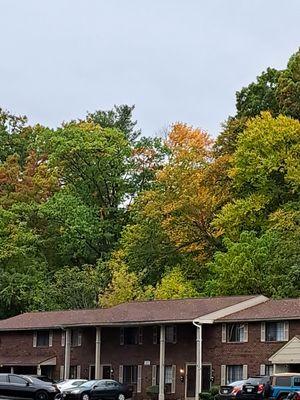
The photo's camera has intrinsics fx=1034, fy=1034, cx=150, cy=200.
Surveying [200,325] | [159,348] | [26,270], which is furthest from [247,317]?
[26,270]

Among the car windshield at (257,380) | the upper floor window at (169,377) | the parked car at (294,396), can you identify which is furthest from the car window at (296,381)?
the upper floor window at (169,377)

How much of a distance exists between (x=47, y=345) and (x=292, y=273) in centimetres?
1650

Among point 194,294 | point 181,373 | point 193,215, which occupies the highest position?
point 193,215

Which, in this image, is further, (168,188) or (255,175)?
(168,188)

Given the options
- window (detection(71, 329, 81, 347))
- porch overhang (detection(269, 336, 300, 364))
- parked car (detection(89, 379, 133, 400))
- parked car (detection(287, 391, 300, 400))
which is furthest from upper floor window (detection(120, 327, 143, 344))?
parked car (detection(287, 391, 300, 400))

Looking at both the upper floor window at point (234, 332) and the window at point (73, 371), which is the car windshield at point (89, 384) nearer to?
the upper floor window at point (234, 332)

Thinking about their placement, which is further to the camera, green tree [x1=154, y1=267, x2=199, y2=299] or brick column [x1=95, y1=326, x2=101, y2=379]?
green tree [x1=154, y1=267, x2=199, y2=299]

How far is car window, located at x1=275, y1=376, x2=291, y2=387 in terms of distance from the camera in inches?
1778

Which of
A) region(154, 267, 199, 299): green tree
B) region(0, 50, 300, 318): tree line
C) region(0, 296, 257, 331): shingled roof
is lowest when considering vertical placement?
region(0, 296, 257, 331): shingled roof

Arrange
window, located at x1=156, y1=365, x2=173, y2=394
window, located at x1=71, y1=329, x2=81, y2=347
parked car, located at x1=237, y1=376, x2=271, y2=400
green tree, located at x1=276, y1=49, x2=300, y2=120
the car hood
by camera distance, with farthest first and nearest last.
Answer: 1. green tree, located at x1=276, y1=49, x2=300, y2=120
2. window, located at x1=71, y1=329, x2=81, y2=347
3. window, located at x1=156, y1=365, x2=173, y2=394
4. the car hood
5. parked car, located at x1=237, y1=376, x2=271, y2=400

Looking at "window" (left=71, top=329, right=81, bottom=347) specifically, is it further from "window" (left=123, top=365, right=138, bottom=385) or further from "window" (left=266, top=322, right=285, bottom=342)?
"window" (left=266, top=322, right=285, bottom=342)

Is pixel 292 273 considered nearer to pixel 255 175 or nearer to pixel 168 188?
pixel 255 175

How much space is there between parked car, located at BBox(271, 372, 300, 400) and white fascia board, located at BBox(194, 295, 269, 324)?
440 inches

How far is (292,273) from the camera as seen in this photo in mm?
63375
